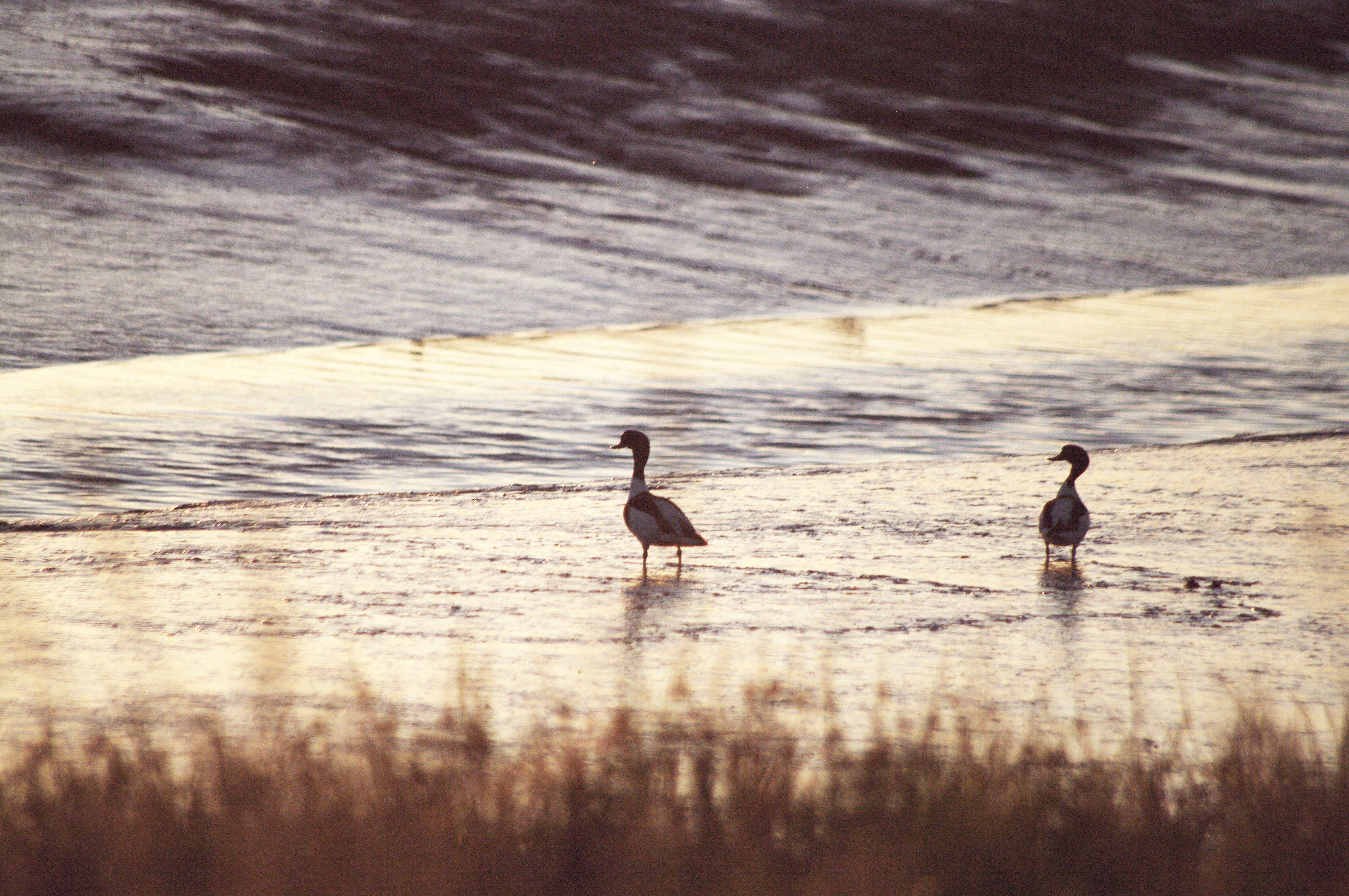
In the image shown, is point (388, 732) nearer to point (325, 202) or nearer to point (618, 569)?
point (618, 569)

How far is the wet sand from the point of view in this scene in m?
5.45

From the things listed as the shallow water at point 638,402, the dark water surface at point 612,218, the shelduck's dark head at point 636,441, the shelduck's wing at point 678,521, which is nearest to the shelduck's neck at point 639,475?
the shelduck's dark head at point 636,441

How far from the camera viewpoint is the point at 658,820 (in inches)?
153

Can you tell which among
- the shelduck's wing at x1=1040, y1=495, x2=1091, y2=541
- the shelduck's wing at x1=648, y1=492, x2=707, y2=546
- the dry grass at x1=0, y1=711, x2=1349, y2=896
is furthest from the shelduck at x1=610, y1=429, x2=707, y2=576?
the dry grass at x1=0, y1=711, x2=1349, y2=896

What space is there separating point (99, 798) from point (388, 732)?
2.23 feet

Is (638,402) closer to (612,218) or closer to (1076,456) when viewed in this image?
(1076,456)

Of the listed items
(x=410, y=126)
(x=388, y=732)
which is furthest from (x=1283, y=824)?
(x=410, y=126)

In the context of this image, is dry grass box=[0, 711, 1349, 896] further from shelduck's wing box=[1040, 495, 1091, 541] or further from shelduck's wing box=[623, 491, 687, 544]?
shelduck's wing box=[1040, 495, 1091, 541]

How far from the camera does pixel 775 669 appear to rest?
5.81 m

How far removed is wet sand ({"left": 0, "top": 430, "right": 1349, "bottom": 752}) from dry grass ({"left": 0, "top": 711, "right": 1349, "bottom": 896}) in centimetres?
30

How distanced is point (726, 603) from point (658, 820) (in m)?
3.02

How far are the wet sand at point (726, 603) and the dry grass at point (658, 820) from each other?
0.98 feet

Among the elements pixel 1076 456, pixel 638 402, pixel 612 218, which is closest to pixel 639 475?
pixel 1076 456

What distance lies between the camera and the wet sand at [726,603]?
5453 millimetres
